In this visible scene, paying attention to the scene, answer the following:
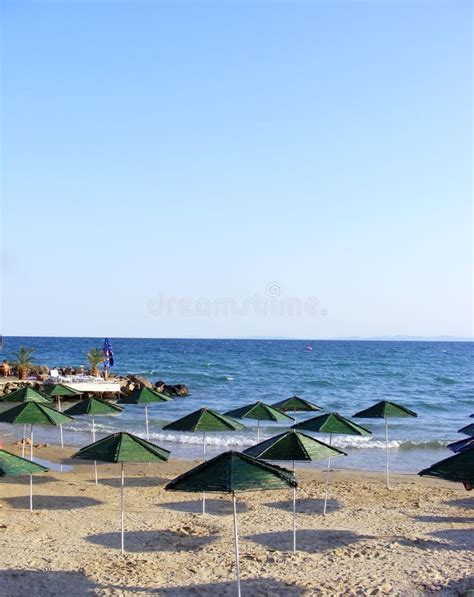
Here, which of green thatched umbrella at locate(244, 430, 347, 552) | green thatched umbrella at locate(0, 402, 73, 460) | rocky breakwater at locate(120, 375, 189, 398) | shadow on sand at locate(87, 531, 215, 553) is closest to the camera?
green thatched umbrella at locate(244, 430, 347, 552)

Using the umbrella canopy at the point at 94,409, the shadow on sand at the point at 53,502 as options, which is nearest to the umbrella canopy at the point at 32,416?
the shadow on sand at the point at 53,502

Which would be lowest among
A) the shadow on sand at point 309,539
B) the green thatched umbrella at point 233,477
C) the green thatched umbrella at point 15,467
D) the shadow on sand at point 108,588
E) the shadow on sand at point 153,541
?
the shadow on sand at point 153,541

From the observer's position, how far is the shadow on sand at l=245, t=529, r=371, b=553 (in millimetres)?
13052

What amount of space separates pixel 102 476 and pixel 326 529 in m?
8.60

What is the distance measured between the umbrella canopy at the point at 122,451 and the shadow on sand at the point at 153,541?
1.57 meters

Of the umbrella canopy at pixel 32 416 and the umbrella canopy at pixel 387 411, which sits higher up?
the umbrella canopy at pixel 387 411

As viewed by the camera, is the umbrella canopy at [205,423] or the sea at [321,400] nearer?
the umbrella canopy at [205,423]

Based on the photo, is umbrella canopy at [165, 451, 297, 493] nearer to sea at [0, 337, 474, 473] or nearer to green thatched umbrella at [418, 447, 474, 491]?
green thatched umbrella at [418, 447, 474, 491]

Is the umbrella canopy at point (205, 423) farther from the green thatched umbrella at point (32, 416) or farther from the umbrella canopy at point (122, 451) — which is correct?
the umbrella canopy at point (122, 451)

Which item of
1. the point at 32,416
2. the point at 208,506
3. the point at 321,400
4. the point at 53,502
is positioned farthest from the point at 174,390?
the point at 208,506

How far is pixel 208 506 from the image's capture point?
16562 millimetres

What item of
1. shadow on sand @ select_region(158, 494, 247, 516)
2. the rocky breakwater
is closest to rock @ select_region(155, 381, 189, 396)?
the rocky breakwater

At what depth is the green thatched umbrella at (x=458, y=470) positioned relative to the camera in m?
10.7

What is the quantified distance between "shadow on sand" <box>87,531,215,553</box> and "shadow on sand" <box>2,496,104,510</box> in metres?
2.93
